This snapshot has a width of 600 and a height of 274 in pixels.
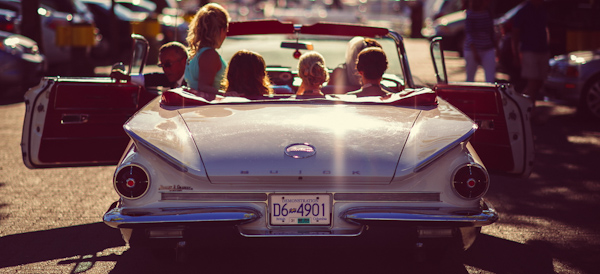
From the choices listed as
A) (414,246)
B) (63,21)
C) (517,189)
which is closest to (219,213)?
(414,246)

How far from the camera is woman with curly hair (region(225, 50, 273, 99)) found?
4820 mm

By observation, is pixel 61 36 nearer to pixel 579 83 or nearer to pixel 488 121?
pixel 579 83

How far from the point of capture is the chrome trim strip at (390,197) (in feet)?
12.2

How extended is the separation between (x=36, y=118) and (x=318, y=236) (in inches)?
96.9

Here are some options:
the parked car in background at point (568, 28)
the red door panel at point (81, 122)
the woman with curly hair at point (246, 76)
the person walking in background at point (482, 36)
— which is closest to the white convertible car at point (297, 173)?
the woman with curly hair at point (246, 76)

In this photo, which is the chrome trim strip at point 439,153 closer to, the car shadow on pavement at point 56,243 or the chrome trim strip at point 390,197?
the chrome trim strip at point 390,197

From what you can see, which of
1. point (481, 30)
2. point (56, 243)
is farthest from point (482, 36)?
point (56, 243)

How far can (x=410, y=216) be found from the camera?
372 centimetres

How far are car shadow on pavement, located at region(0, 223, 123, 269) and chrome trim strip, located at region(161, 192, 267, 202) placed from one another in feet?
4.28

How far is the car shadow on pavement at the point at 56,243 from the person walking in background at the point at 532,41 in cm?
706

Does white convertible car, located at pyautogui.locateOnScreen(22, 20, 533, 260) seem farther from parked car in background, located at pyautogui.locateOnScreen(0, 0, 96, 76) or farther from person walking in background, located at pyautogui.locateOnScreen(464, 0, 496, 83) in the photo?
parked car in background, located at pyautogui.locateOnScreen(0, 0, 96, 76)

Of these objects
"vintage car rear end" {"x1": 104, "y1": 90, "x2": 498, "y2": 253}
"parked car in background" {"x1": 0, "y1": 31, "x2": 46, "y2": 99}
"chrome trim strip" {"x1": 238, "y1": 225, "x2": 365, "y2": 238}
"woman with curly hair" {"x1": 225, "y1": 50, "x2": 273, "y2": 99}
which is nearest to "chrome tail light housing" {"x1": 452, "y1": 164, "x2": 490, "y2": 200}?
"vintage car rear end" {"x1": 104, "y1": 90, "x2": 498, "y2": 253}

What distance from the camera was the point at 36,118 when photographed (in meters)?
5.25

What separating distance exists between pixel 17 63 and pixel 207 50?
8.49 meters
